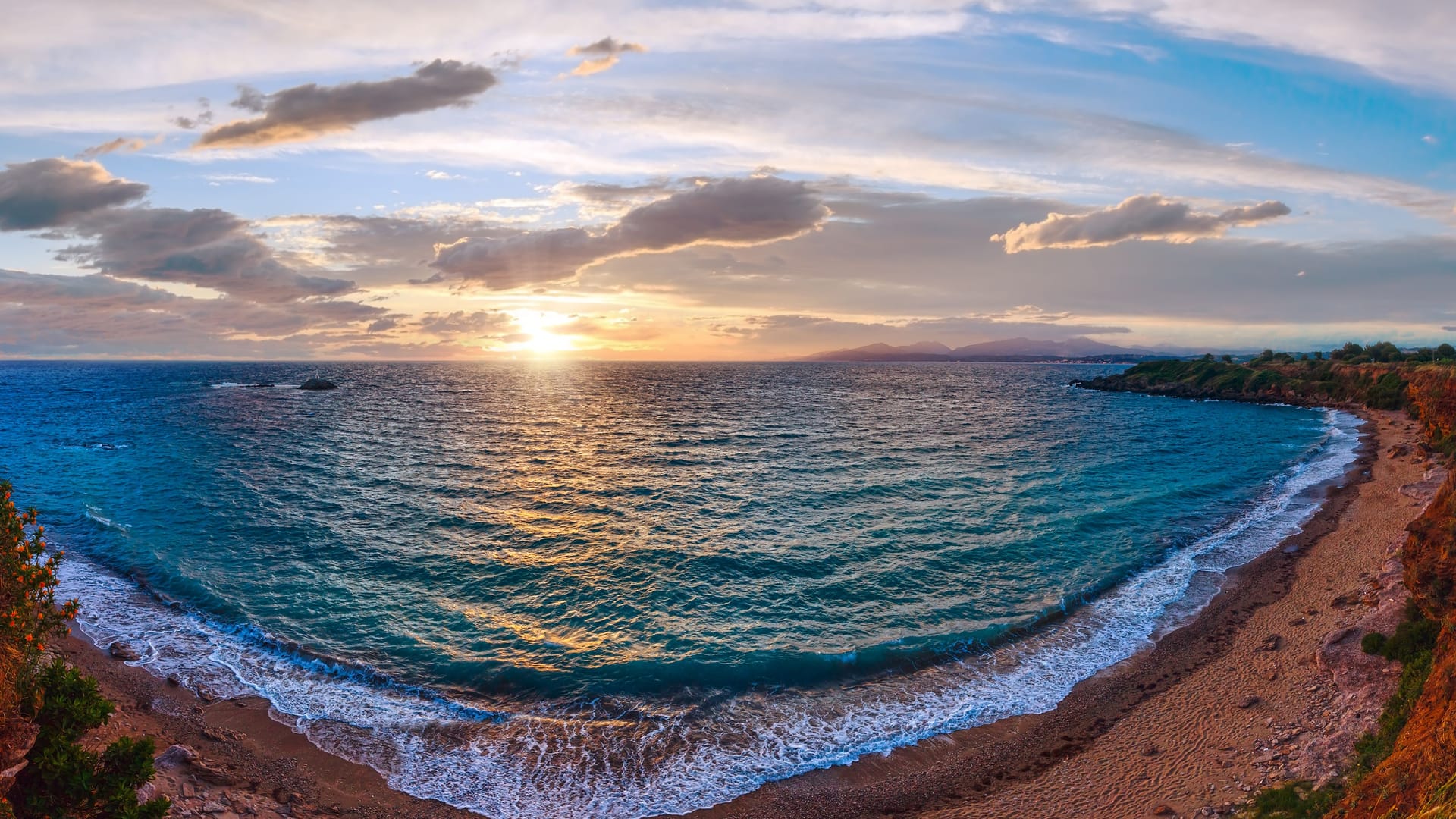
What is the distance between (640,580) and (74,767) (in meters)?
20.3

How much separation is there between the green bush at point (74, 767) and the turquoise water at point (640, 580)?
6.18 meters

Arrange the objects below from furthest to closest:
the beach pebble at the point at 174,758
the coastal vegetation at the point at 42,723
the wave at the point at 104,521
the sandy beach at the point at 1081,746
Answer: the wave at the point at 104,521, the beach pebble at the point at 174,758, the sandy beach at the point at 1081,746, the coastal vegetation at the point at 42,723

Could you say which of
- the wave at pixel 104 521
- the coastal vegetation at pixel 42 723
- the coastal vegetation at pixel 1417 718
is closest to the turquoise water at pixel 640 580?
the wave at pixel 104 521

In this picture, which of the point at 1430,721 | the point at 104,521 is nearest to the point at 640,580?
the point at 1430,721

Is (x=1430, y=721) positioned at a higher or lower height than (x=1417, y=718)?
higher

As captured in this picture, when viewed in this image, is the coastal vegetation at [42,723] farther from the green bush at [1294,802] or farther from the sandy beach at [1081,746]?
the green bush at [1294,802]

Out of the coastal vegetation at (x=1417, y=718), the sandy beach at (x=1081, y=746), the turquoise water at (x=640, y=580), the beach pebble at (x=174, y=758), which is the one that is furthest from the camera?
the turquoise water at (x=640, y=580)

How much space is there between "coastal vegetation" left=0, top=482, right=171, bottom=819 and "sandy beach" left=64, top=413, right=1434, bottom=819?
10.3 feet

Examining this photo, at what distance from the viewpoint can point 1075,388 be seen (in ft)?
516

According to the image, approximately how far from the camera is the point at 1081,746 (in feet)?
58.7

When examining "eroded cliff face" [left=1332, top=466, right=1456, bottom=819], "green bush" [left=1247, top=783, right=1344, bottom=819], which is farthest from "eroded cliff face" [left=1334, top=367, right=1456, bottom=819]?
"green bush" [left=1247, top=783, right=1344, bottom=819]

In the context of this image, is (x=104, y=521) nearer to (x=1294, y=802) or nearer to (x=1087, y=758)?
(x=1087, y=758)

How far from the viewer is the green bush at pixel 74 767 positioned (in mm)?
11156

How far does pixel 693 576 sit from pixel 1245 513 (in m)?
36.6
